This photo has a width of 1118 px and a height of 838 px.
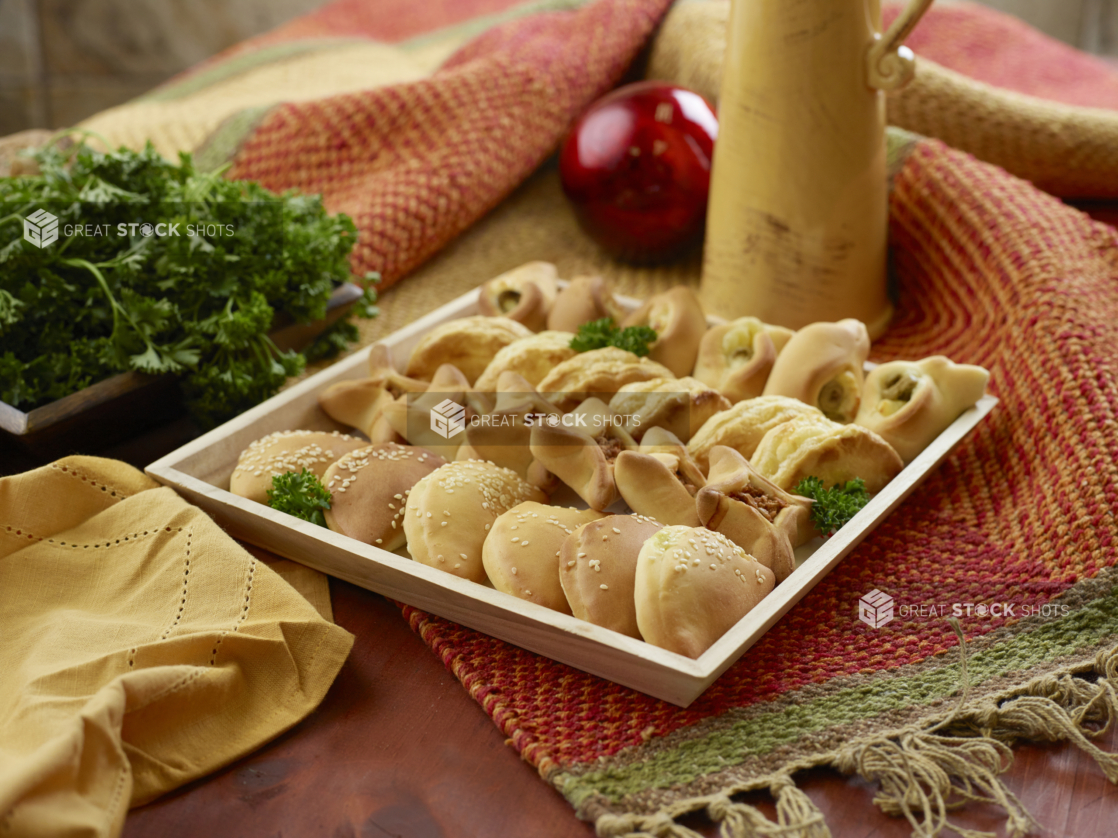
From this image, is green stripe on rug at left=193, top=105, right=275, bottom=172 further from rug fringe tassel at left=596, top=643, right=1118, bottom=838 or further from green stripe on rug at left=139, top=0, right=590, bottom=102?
rug fringe tassel at left=596, top=643, right=1118, bottom=838

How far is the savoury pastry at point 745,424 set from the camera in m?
0.94

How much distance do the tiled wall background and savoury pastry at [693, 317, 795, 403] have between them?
8.00 feet

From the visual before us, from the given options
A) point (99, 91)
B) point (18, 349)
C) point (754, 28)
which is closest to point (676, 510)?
point (754, 28)

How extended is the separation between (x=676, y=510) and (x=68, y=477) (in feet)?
1.86

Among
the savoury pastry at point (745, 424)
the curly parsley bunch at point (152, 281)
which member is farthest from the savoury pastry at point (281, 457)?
the savoury pastry at point (745, 424)

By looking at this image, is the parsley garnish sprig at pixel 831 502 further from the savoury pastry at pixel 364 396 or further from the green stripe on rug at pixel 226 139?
the green stripe on rug at pixel 226 139

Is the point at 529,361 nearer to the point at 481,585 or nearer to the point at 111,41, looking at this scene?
the point at 481,585

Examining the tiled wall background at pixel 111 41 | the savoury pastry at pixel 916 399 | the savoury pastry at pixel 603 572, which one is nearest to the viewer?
the savoury pastry at pixel 603 572

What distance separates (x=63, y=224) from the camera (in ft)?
3.65

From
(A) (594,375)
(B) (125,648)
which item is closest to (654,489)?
(A) (594,375)

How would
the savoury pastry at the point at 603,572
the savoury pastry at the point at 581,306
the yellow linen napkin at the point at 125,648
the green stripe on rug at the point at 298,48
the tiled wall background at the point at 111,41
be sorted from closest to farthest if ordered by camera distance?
the yellow linen napkin at the point at 125,648, the savoury pastry at the point at 603,572, the savoury pastry at the point at 581,306, the green stripe on rug at the point at 298,48, the tiled wall background at the point at 111,41

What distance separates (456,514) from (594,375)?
26 cm

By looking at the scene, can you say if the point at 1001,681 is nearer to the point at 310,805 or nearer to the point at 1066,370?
the point at 1066,370

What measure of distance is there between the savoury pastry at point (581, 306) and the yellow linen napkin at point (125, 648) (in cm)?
51
